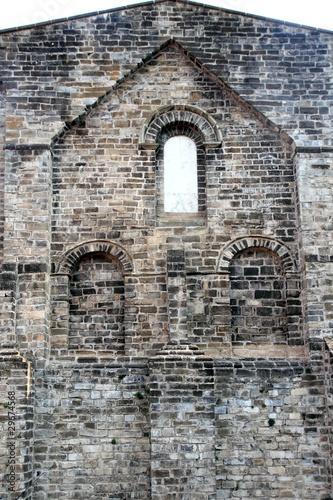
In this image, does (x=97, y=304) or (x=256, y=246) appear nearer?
(x=97, y=304)

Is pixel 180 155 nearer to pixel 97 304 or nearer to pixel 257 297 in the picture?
pixel 257 297

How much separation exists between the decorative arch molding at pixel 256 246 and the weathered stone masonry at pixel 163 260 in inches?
1.1

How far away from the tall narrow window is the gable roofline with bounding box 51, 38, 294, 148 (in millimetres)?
1275

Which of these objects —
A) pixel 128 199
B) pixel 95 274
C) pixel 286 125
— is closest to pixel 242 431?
pixel 95 274

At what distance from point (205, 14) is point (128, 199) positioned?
4.24m

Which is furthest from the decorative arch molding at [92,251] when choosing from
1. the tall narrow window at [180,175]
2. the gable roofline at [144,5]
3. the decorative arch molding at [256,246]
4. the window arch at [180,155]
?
the gable roofline at [144,5]

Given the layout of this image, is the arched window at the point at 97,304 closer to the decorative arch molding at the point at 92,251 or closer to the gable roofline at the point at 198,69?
the decorative arch molding at the point at 92,251

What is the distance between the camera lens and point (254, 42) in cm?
1462

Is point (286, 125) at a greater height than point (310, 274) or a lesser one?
greater

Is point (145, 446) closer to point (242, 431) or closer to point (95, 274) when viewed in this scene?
point (242, 431)

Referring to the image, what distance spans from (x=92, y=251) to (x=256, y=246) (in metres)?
A: 3.12

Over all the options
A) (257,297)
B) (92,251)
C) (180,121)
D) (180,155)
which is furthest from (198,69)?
(257,297)

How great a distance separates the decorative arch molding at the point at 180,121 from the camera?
1416 cm

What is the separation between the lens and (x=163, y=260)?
13.5 m
